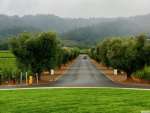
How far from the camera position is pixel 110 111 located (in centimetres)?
2072

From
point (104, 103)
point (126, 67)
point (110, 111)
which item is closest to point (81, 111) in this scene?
point (110, 111)

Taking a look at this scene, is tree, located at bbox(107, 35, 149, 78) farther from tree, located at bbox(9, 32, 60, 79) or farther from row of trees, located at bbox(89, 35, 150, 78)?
tree, located at bbox(9, 32, 60, 79)

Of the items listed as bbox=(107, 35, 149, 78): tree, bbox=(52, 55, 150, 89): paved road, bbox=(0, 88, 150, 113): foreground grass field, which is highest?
bbox=(107, 35, 149, 78): tree

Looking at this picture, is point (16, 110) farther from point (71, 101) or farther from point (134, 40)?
point (134, 40)

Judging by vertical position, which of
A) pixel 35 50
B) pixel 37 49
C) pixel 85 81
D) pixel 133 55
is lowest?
pixel 85 81

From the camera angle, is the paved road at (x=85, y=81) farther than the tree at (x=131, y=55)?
No

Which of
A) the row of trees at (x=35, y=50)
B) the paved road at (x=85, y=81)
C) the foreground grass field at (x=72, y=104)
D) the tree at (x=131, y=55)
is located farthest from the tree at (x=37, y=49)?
the foreground grass field at (x=72, y=104)

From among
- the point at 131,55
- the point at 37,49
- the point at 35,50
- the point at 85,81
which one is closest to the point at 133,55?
the point at 131,55

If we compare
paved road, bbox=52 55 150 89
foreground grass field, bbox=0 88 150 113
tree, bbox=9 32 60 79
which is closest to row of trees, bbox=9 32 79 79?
tree, bbox=9 32 60 79

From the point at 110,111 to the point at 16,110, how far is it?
5.41 meters

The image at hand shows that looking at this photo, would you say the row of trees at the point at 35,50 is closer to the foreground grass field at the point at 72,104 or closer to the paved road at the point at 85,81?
the paved road at the point at 85,81

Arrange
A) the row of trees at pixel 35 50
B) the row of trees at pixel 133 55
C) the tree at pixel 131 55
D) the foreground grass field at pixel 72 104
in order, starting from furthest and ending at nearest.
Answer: the row of trees at pixel 35 50 < the tree at pixel 131 55 < the row of trees at pixel 133 55 < the foreground grass field at pixel 72 104

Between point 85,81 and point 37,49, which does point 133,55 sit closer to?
point 85,81

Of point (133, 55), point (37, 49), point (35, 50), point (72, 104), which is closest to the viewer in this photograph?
point (72, 104)
